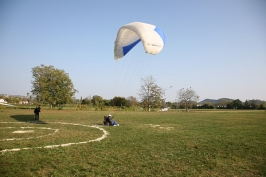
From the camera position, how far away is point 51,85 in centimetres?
5272

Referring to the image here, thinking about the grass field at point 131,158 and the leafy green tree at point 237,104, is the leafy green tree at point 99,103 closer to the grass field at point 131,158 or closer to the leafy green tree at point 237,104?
the grass field at point 131,158

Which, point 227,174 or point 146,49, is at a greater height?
point 146,49

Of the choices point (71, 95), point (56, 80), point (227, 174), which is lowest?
point (227, 174)

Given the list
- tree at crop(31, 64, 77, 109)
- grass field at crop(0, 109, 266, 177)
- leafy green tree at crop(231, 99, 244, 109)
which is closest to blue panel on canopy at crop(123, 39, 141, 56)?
grass field at crop(0, 109, 266, 177)

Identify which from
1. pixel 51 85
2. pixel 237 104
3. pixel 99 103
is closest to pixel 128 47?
pixel 51 85

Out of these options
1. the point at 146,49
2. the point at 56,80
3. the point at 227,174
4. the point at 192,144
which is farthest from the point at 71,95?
the point at 227,174

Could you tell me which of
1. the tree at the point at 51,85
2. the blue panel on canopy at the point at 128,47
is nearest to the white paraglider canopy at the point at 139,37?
the blue panel on canopy at the point at 128,47

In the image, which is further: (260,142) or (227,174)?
(260,142)

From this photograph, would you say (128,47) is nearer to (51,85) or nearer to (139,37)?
(139,37)

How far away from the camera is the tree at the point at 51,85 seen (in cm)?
5171

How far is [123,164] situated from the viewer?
7555 mm

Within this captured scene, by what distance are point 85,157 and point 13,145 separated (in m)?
4.40

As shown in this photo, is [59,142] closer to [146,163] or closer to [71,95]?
[146,163]

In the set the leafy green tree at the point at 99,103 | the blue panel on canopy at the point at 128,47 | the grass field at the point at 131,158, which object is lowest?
the grass field at the point at 131,158
